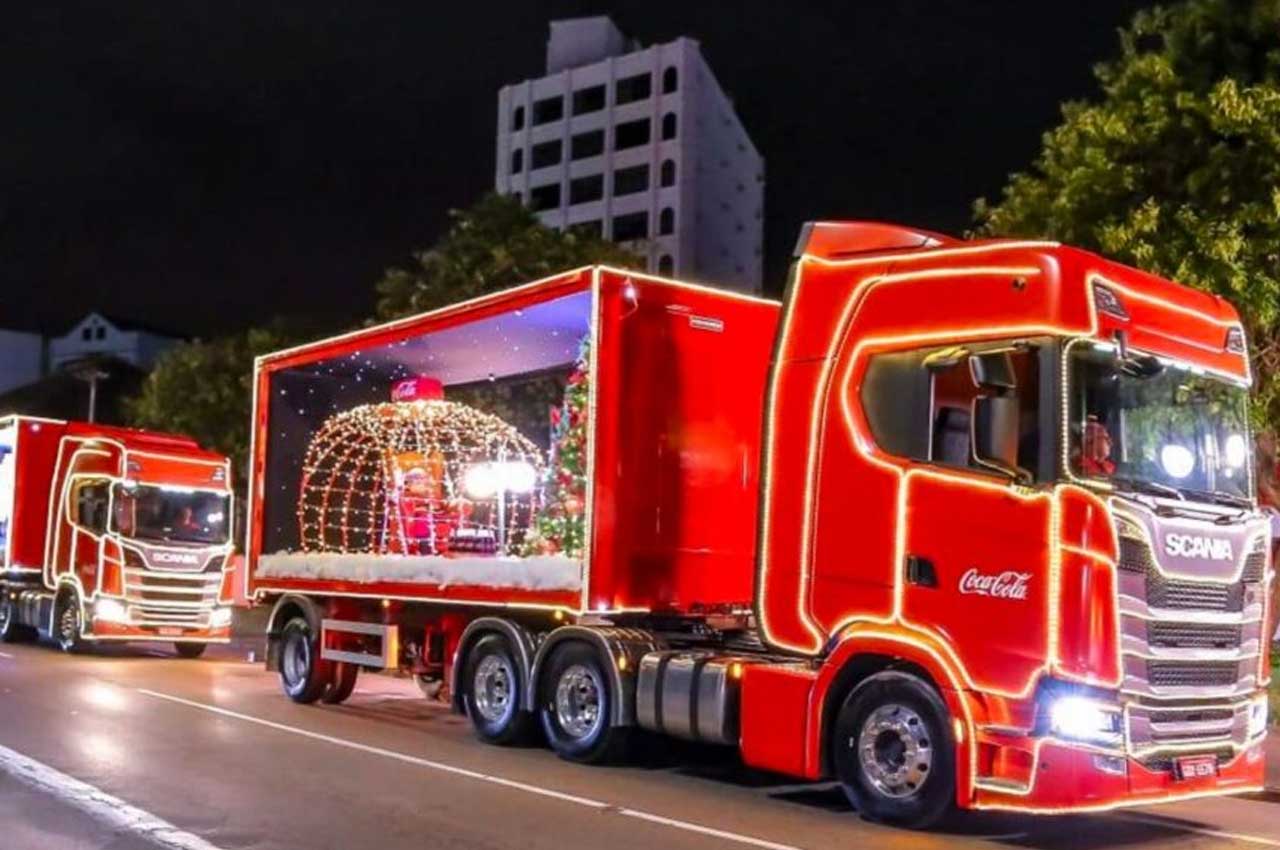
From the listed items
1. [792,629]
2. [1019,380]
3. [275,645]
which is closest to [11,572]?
[275,645]

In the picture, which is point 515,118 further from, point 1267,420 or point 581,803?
point 581,803

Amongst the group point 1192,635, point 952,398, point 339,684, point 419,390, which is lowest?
point 339,684

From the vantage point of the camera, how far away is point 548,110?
84000 mm

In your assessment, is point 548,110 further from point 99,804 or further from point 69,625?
point 99,804

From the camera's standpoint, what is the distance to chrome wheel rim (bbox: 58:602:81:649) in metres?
24.0

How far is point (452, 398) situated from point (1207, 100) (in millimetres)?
8746

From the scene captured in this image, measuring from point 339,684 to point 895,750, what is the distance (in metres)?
8.35

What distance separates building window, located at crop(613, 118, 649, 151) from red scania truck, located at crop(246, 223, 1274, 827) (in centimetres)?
6644

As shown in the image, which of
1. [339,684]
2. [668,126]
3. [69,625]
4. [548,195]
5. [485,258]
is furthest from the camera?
[548,195]

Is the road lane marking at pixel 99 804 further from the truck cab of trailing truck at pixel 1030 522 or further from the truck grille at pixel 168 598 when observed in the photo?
the truck grille at pixel 168 598

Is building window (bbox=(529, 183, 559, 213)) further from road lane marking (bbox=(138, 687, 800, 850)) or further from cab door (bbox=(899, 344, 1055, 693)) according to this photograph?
cab door (bbox=(899, 344, 1055, 693))

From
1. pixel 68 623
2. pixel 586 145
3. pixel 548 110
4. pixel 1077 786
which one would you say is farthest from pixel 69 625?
pixel 548 110

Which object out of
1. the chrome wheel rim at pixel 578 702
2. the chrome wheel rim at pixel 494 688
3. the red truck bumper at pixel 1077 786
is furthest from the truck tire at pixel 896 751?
the chrome wheel rim at pixel 494 688

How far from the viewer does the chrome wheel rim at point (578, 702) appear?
41.2 ft
